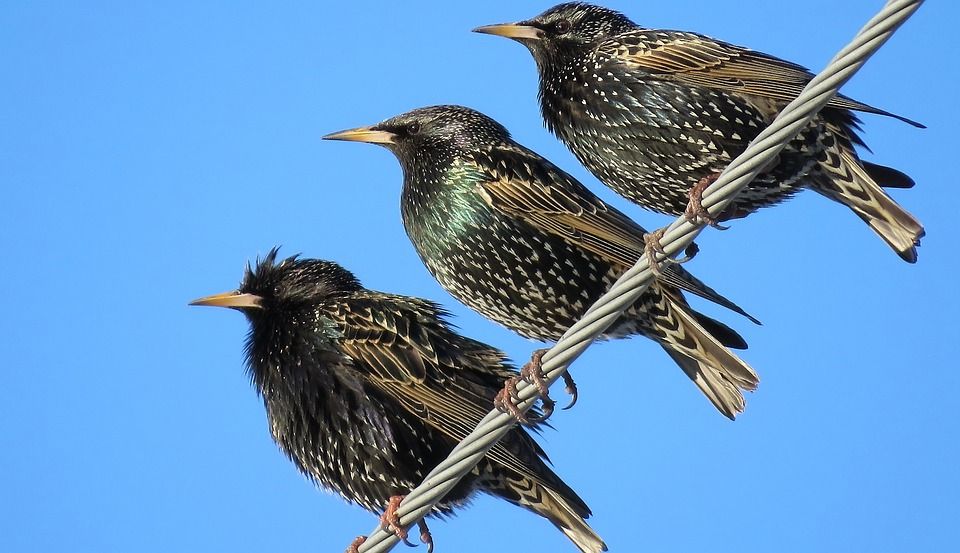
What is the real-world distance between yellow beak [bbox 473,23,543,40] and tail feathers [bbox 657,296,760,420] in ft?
4.82

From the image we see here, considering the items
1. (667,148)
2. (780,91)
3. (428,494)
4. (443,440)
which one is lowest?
(428,494)

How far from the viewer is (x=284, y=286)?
241 inches

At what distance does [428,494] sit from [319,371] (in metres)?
1.25

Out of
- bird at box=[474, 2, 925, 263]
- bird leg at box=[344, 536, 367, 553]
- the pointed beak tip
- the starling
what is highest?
bird at box=[474, 2, 925, 263]

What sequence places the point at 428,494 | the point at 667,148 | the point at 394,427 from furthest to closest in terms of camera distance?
the point at 667,148
the point at 394,427
the point at 428,494

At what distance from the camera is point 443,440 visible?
5613mm

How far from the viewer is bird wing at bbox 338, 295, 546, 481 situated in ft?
18.3

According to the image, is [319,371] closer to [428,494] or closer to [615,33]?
[428,494]

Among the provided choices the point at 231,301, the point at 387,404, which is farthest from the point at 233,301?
the point at 387,404

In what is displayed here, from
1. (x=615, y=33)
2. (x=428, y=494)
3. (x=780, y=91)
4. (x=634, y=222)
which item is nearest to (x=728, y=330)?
(x=634, y=222)

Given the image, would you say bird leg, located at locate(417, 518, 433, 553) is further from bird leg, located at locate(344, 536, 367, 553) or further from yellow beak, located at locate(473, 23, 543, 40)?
yellow beak, located at locate(473, 23, 543, 40)

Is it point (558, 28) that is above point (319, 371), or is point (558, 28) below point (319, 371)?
above

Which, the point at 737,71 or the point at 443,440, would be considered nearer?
the point at 443,440

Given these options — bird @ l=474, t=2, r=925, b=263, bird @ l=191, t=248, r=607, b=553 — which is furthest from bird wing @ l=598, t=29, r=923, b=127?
bird @ l=191, t=248, r=607, b=553
